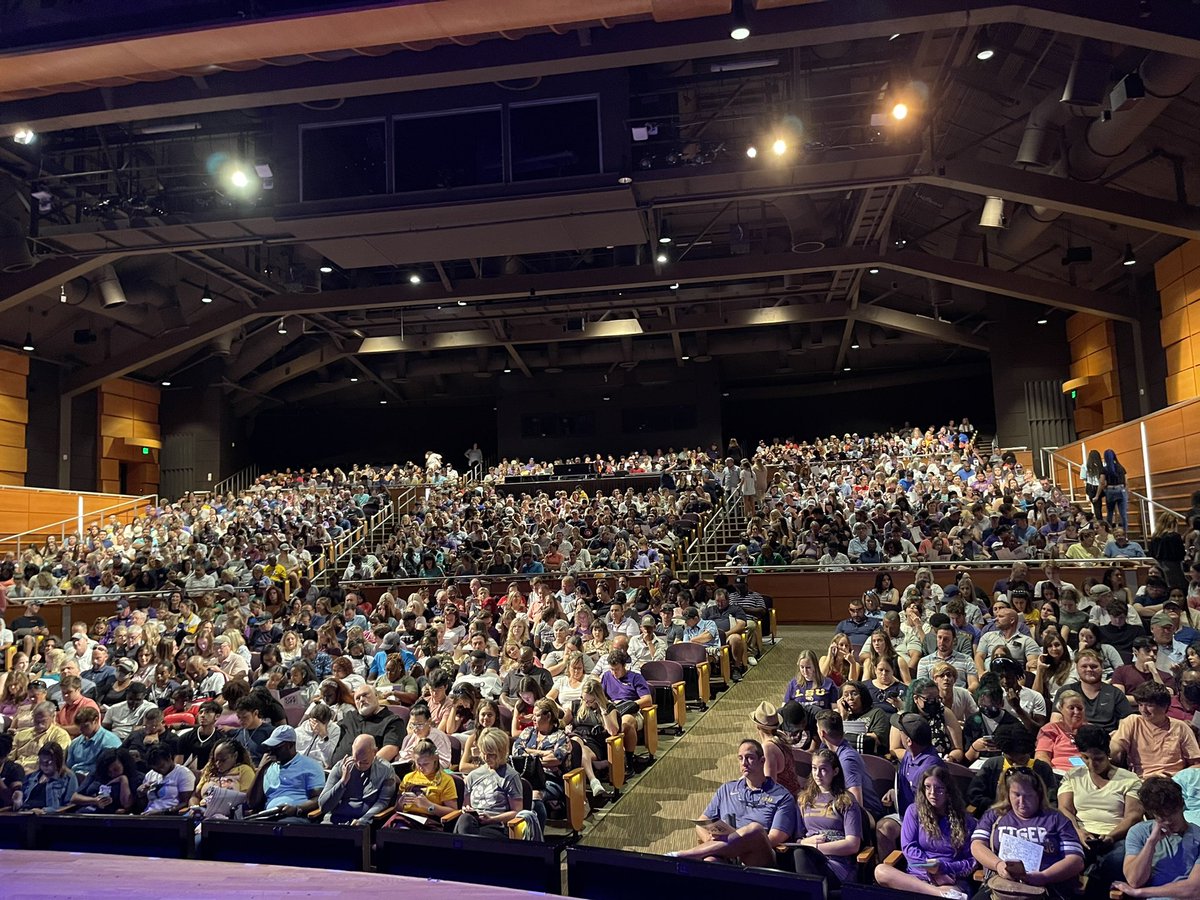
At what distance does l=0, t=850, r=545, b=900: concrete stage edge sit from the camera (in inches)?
158

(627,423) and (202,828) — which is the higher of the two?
(627,423)

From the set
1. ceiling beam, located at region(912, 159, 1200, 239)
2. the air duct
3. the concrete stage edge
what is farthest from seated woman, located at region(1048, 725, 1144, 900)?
ceiling beam, located at region(912, 159, 1200, 239)

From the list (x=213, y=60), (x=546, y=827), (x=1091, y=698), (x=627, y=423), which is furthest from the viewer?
(x=627, y=423)

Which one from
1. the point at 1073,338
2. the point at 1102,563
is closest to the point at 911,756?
the point at 1102,563

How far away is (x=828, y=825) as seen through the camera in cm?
421

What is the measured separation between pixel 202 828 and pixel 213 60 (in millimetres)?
7092

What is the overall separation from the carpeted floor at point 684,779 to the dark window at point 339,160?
26.2 feet

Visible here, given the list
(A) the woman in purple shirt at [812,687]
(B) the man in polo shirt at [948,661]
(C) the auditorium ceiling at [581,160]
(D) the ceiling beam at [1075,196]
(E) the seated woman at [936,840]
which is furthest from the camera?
(D) the ceiling beam at [1075,196]

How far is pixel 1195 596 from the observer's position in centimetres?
717

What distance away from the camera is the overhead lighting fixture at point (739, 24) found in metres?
8.95

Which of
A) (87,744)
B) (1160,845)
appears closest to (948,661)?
(1160,845)

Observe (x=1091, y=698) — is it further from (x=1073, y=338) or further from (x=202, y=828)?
(x=1073, y=338)

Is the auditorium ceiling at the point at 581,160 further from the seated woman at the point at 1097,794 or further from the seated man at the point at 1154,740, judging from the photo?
the seated woman at the point at 1097,794

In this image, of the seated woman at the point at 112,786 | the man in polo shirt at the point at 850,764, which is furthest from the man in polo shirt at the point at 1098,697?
the seated woman at the point at 112,786
